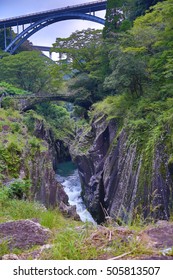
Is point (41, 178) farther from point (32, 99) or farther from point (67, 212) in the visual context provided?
point (32, 99)

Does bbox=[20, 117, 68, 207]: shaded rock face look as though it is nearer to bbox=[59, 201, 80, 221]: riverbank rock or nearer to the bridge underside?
bbox=[59, 201, 80, 221]: riverbank rock

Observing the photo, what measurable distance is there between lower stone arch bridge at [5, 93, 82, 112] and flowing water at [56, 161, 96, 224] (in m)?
6.85

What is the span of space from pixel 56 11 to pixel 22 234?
40336 millimetres

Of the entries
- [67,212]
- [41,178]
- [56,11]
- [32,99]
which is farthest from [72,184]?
[56,11]

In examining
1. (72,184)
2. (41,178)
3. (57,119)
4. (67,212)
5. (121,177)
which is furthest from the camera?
(57,119)

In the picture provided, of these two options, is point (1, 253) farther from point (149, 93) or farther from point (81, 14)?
point (81, 14)

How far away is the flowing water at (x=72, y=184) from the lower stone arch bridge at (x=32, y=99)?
6850 millimetres

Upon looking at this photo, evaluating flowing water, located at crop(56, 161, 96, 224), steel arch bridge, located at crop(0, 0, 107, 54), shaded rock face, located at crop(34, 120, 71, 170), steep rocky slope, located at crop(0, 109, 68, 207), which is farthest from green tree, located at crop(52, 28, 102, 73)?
steep rocky slope, located at crop(0, 109, 68, 207)

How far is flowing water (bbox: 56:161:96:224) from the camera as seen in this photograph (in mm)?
16494

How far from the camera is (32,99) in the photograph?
28.2 metres

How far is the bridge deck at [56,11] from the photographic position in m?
37.2

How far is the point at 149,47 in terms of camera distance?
40.6 ft

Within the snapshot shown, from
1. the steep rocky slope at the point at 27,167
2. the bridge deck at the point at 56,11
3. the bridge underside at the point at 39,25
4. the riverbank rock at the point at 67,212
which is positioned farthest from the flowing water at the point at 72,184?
the bridge deck at the point at 56,11

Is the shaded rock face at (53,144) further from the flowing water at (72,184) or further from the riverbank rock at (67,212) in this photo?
the riverbank rock at (67,212)
